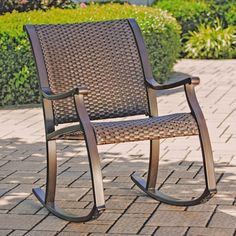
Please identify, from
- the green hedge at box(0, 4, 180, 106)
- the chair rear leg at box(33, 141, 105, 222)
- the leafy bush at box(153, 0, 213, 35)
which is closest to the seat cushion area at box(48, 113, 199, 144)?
the chair rear leg at box(33, 141, 105, 222)

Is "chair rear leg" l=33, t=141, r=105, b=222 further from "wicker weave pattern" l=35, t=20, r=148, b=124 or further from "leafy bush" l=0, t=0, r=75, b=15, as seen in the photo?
"leafy bush" l=0, t=0, r=75, b=15

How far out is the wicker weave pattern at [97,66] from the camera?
17.4 ft

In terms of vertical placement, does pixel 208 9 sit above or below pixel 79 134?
below

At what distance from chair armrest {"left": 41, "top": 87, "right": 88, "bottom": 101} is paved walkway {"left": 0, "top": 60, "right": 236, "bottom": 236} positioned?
751 millimetres

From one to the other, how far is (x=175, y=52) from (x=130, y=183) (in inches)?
234

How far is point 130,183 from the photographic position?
586 cm

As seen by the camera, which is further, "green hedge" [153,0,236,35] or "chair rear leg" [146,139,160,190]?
"green hedge" [153,0,236,35]

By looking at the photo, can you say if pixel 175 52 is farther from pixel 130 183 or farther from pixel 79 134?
pixel 79 134

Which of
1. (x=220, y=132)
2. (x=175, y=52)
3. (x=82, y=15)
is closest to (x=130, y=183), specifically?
(x=220, y=132)

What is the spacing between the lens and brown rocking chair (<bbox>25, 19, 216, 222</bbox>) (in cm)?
492

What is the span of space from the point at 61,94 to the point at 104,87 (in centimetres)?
63

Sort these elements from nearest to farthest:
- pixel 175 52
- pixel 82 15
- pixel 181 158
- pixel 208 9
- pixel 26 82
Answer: pixel 181 158 → pixel 26 82 → pixel 82 15 → pixel 175 52 → pixel 208 9

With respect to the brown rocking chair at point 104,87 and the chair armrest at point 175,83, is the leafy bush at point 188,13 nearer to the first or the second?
the brown rocking chair at point 104,87

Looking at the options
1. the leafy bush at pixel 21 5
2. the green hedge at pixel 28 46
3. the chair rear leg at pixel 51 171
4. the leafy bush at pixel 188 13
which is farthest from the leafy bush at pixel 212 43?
the chair rear leg at pixel 51 171
